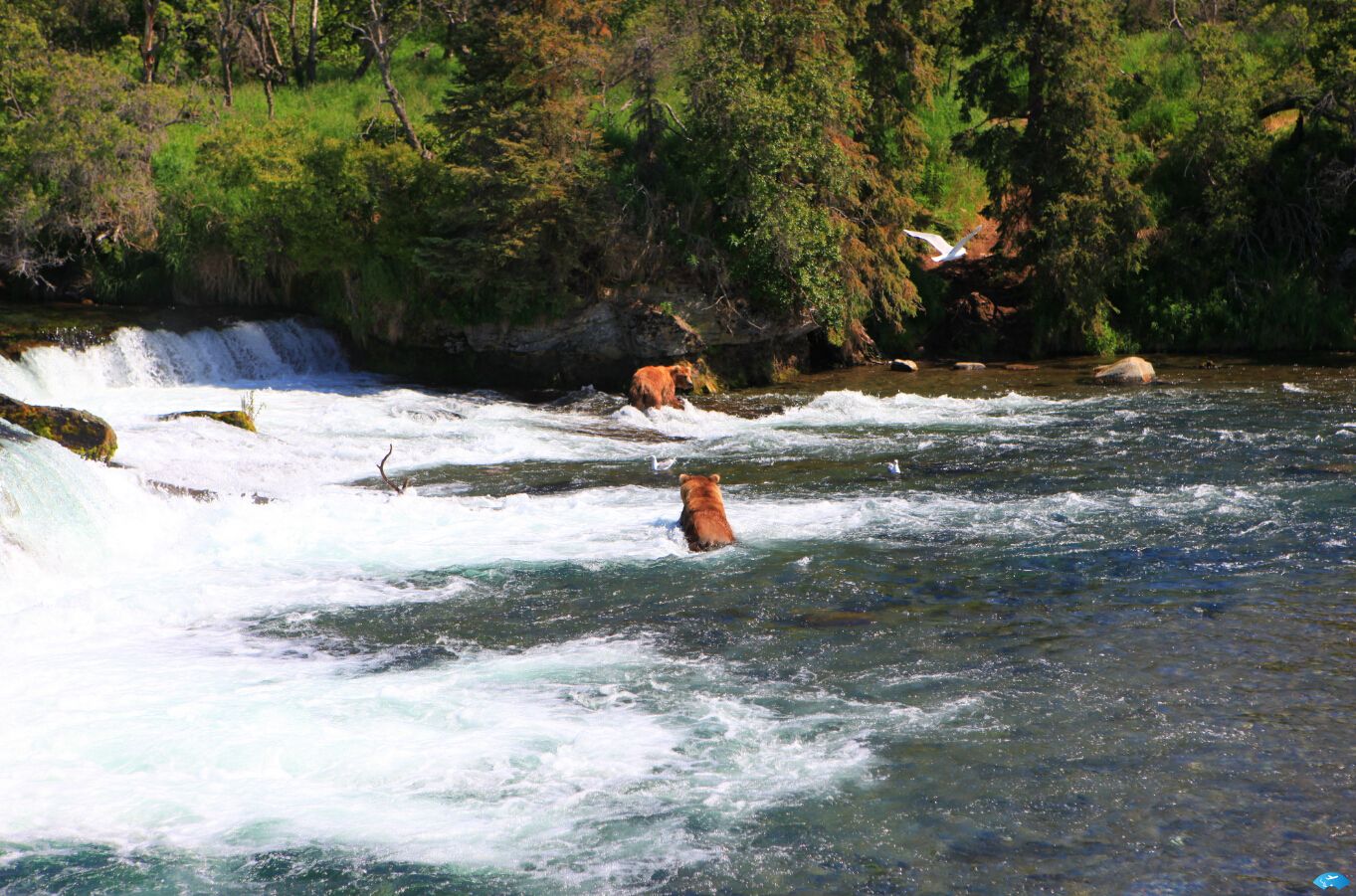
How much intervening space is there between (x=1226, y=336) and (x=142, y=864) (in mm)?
25145

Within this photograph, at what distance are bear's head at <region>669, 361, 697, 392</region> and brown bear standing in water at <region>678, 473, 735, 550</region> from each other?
981cm

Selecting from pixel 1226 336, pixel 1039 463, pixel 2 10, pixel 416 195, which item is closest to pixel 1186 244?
pixel 1226 336

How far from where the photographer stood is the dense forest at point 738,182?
75.8 ft

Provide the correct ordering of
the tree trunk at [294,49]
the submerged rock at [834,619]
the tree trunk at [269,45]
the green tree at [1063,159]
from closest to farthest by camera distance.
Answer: the submerged rock at [834,619], the green tree at [1063,159], the tree trunk at [269,45], the tree trunk at [294,49]

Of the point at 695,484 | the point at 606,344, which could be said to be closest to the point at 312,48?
the point at 606,344

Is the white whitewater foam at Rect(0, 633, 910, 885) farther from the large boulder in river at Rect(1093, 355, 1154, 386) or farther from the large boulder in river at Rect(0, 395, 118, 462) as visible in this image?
the large boulder in river at Rect(1093, 355, 1154, 386)

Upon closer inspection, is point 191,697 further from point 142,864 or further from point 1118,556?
point 1118,556

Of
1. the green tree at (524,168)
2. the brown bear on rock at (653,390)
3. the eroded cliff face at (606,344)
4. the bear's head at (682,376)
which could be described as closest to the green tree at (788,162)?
the eroded cliff face at (606,344)

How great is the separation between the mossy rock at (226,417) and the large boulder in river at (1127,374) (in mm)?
14924

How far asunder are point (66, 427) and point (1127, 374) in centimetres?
1749

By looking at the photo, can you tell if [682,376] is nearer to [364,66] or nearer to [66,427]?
[66,427]

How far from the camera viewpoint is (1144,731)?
7477mm

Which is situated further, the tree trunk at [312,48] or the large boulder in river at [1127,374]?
the tree trunk at [312,48]

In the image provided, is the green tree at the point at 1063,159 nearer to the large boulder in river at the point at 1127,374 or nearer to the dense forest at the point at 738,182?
the dense forest at the point at 738,182
